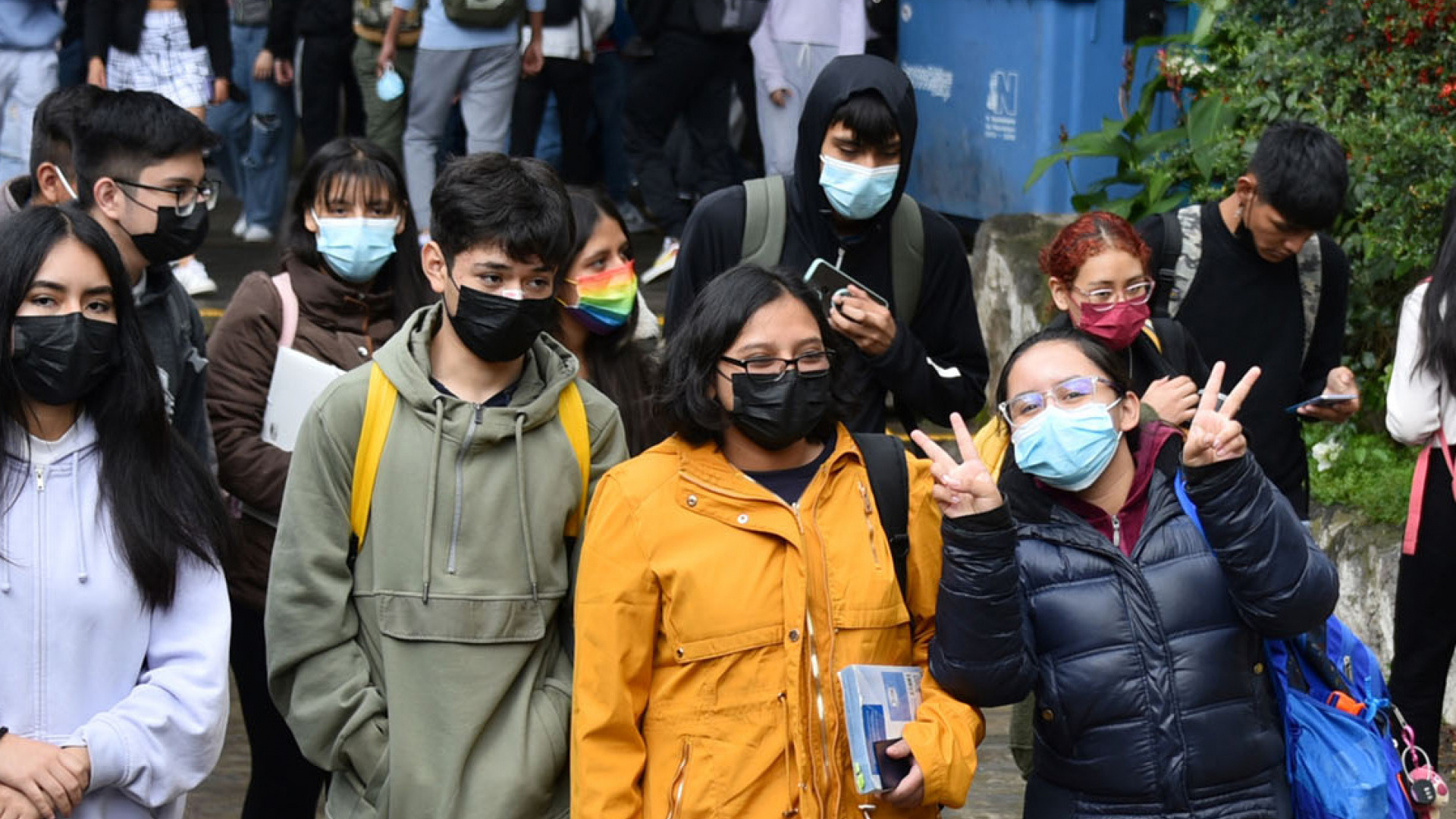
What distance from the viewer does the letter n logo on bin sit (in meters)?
9.54

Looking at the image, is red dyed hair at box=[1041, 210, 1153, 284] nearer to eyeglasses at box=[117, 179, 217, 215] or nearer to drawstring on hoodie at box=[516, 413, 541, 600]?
drawstring on hoodie at box=[516, 413, 541, 600]

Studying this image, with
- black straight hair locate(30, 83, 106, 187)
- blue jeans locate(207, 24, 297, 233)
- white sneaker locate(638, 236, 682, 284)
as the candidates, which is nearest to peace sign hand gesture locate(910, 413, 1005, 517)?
black straight hair locate(30, 83, 106, 187)

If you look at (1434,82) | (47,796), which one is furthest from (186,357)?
(1434,82)

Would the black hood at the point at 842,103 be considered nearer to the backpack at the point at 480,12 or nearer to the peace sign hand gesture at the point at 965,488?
the peace sign hand gesture at the point at 965,488

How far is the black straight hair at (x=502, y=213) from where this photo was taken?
363cm

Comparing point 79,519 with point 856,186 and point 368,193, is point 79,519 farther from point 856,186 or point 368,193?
point 856,186

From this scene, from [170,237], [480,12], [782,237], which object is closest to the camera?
[170,237]

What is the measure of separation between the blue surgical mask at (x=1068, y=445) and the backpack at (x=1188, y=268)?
5.34 ft

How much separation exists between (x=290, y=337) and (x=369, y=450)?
106 centimetres

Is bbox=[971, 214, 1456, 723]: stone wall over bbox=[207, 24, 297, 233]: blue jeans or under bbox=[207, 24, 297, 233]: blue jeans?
under

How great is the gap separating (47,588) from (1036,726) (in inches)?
70.8

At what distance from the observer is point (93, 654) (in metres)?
3.42

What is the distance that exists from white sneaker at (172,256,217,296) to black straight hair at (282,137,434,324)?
465cm

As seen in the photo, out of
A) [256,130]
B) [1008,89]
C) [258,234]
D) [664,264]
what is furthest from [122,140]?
[258,234]
